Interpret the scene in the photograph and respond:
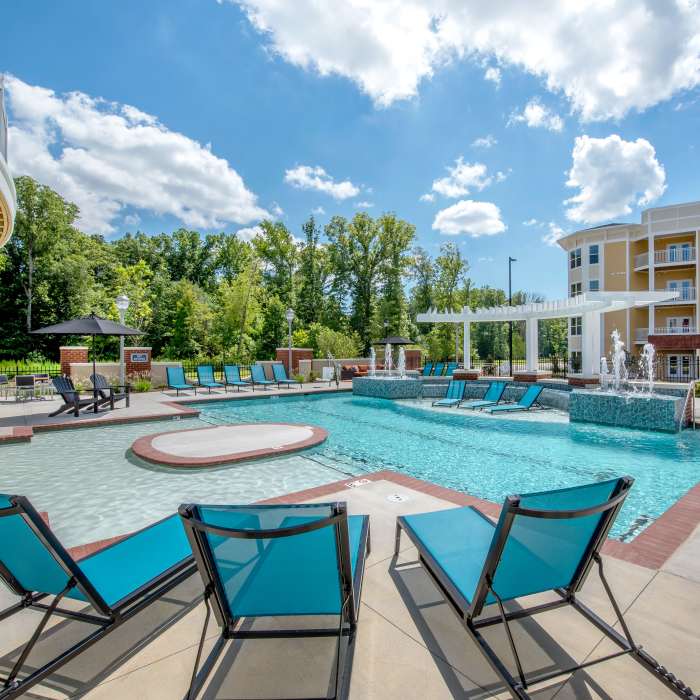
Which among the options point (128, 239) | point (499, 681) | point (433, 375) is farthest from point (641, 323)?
point (128, 239)

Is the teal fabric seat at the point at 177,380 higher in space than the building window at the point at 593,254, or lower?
lower

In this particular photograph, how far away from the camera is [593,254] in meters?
32.2

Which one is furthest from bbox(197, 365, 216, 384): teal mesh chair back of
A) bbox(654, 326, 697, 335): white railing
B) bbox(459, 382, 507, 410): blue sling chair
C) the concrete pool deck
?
bbox(654, 326, 697, 335): white railing

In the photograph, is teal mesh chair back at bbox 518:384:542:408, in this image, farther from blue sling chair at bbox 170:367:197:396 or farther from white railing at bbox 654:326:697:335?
white railing at bbox 654:326:697:335

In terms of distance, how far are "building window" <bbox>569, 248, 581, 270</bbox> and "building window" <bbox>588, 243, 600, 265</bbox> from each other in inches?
30.4

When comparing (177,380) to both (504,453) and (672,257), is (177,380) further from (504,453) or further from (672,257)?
(672,257)

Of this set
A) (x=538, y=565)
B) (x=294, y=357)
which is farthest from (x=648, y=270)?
(x=538, y=565)

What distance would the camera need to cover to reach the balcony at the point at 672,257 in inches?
1143

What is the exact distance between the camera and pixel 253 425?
9492mm

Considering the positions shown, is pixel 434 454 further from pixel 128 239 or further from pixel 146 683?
pixel 128 239

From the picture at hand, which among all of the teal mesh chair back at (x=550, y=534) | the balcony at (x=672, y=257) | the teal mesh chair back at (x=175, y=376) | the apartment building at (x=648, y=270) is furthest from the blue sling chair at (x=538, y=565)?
the balcony at (x=672, y=257)

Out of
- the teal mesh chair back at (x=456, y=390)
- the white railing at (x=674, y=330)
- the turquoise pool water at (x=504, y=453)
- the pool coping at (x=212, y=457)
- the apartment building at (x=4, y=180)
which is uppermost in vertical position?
the apartment building at (x=4, y=180)

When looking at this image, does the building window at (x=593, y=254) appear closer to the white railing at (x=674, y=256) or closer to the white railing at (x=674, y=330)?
the white railing at (x=674, y=256)

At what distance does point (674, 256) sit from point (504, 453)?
30.8 m
